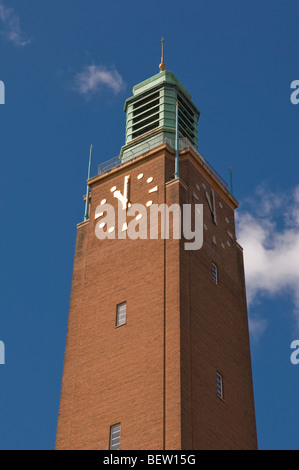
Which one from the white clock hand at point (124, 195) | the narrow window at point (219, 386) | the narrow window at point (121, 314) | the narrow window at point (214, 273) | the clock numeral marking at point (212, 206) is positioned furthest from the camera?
the clock numeral marking at point (212, 206)

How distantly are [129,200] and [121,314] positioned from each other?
26.1ft

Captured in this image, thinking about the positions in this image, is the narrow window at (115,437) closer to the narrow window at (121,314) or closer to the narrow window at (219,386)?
the narrow window at (219,386)

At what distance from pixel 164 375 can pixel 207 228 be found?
38.6ft

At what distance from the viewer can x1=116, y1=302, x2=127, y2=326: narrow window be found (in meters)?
50.2

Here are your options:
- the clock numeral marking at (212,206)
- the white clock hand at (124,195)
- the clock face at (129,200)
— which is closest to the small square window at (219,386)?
the clock face at (129,200)

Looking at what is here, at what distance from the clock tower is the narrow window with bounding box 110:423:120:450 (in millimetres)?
59

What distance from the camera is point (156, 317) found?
159ft

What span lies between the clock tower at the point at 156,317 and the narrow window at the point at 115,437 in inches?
2.3

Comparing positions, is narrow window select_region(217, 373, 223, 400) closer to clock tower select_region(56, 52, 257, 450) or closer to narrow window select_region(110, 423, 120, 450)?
clock tower select_region(56, 52, 257, 450)

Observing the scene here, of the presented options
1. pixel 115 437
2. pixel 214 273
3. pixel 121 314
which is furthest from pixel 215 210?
pixel 115 437

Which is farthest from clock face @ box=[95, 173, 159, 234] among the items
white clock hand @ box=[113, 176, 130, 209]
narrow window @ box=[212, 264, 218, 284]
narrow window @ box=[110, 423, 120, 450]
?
narrow window @ box=[110, 423, 120, 450]

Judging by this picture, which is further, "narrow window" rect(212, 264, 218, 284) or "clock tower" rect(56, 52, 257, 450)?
"narrow window" rect(212, 264, 218, 284)

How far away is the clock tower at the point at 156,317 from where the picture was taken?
45.9 m

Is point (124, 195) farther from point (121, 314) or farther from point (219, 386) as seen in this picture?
point (219, 386)
